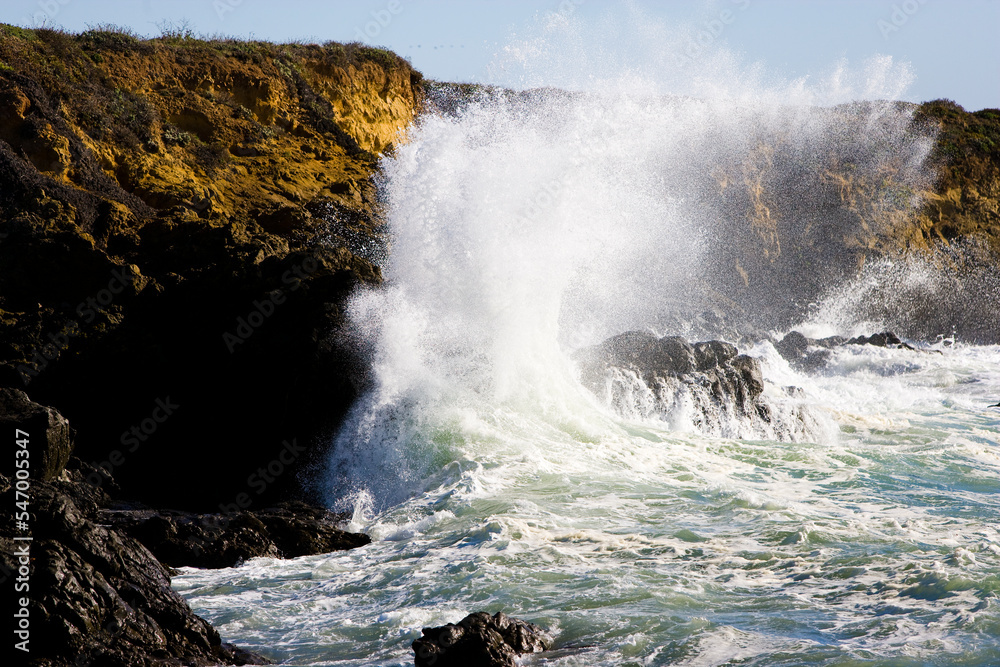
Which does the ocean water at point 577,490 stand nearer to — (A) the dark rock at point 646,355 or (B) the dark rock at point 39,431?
(A) the dark rock at point 646,355

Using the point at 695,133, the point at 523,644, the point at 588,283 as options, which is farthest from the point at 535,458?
the point at 695,133

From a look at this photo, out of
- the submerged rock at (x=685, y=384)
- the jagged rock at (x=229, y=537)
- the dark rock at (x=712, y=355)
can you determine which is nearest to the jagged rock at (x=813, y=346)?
the dark rock at (x=712, y=355)

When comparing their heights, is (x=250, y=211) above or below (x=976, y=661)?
above

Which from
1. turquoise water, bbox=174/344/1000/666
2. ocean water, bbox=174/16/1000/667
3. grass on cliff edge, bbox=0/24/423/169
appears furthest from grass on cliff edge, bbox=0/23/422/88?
turquoise water, bbox=174/344/1000/666

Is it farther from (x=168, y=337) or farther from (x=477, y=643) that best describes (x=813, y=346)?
(x=477, y=643)

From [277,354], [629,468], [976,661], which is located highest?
[277,354]

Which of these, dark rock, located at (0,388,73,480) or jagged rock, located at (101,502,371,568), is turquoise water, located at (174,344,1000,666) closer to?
jagged rock, located at (101,502,371,568)

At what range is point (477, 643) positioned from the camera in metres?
4.48

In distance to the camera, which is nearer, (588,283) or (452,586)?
(452,586)

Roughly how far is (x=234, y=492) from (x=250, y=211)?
1050cm

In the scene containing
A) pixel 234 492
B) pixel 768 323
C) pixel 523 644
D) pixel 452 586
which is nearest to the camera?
pixel 523 644

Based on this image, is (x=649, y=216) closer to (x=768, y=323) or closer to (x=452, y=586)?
(x=768, y=323)

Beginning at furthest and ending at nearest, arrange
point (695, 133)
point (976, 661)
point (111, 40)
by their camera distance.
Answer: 1. point (695, 133)
2. point (111, 40)
3. point (976, 661)

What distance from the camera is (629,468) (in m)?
9.58
